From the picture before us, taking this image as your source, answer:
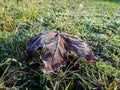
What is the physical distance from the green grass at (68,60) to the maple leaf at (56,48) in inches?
2.9

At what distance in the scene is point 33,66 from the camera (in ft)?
6.45

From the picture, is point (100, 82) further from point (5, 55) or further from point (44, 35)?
point (5, 55)

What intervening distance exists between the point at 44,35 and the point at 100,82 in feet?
1.59

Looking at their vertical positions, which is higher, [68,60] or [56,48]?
[56,48]

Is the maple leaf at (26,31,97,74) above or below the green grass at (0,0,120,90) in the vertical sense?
above

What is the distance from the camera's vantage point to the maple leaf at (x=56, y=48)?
72.3 inches

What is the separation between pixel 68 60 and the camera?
78.7 inches

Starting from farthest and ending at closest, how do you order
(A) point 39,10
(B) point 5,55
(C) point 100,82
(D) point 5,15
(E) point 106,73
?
(A) point 39,10 → (D) point 5,15 → (B) point 5,55 → (E) point 106,73 → (C) point 100,82

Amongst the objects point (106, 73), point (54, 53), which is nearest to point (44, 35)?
point (54, 53)

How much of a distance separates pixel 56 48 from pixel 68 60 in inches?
5.8

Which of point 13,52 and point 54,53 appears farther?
point 13,52

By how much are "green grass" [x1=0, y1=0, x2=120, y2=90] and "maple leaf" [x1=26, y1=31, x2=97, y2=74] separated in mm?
74

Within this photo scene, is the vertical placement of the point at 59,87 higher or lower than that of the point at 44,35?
lower

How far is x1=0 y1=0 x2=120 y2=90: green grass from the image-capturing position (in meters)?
1.85
